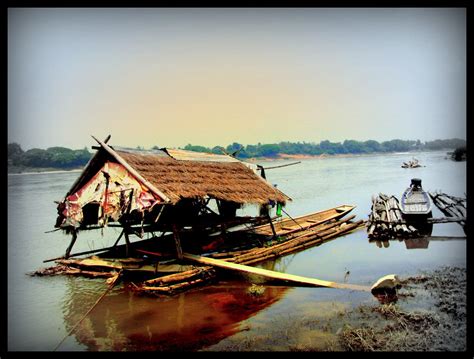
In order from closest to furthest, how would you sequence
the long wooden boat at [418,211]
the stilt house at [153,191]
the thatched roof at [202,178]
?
the stilt house at [153,191], the thatched roof at [202,178], the long wooden boat at [418,211]

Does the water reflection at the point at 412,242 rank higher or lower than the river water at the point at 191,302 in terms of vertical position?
higher

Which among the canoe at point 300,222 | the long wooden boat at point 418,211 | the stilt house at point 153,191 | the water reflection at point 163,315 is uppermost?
the stilt house at point 153,191

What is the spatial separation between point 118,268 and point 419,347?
24.2 ft

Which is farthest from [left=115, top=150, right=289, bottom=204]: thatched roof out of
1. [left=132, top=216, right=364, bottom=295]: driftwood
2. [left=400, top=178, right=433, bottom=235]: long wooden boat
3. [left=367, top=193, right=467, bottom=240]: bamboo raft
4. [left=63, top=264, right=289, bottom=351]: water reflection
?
[left=400, top=178, right=433, bottom=235]: long wooden boat

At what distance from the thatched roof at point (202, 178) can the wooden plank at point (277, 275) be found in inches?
65.1

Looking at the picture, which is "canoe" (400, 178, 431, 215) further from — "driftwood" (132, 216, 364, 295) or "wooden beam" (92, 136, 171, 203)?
"wooden beam" (92, 136, 171, 203)

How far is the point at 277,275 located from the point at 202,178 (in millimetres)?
3581

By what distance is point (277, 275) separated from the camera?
998 cm

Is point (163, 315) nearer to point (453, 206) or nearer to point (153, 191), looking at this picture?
point (153, 191)

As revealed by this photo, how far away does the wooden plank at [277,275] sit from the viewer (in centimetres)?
932

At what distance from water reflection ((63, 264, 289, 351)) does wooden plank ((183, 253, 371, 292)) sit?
1.14 ft

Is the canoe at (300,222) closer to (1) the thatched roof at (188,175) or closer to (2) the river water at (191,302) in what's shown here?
(2) the river water at (191,302)

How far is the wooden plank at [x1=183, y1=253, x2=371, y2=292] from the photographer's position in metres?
9.32

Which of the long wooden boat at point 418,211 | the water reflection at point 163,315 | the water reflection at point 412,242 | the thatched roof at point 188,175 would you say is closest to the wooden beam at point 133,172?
the thatched roof at point 188,175
